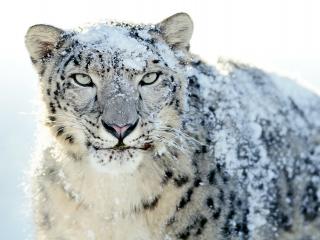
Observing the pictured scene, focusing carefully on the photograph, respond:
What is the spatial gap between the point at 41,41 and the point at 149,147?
917mm

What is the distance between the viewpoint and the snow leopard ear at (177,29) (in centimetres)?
598

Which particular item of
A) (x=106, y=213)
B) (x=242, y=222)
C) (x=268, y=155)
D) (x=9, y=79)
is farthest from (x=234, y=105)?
(x=9, y=79)

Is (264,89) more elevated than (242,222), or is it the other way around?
(264,89)

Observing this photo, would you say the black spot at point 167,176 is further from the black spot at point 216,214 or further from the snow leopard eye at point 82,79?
the snow leopard eye at point 82,79

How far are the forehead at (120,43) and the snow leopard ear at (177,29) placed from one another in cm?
15

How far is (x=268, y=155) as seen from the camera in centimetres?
671

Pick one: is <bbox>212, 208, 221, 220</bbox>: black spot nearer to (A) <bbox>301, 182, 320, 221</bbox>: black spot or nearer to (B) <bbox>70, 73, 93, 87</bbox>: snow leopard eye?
(A) <bbox>301, 182, 320, 221</bbox>: black spot

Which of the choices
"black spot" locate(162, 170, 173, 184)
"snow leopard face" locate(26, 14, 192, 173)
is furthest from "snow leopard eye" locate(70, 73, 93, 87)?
"black spot" locate(162, 170, 173, 184)

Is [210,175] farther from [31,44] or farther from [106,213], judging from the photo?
[31,44]

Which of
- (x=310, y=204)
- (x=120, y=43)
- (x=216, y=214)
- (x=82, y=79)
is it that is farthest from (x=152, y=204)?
(x=310, y=204)

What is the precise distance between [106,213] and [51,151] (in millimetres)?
511

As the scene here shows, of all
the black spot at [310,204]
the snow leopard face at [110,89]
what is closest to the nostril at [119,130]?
the snow leopard face at [110,89]

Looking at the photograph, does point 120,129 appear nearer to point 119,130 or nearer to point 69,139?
point 119,130

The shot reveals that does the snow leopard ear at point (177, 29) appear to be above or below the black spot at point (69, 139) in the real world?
above
